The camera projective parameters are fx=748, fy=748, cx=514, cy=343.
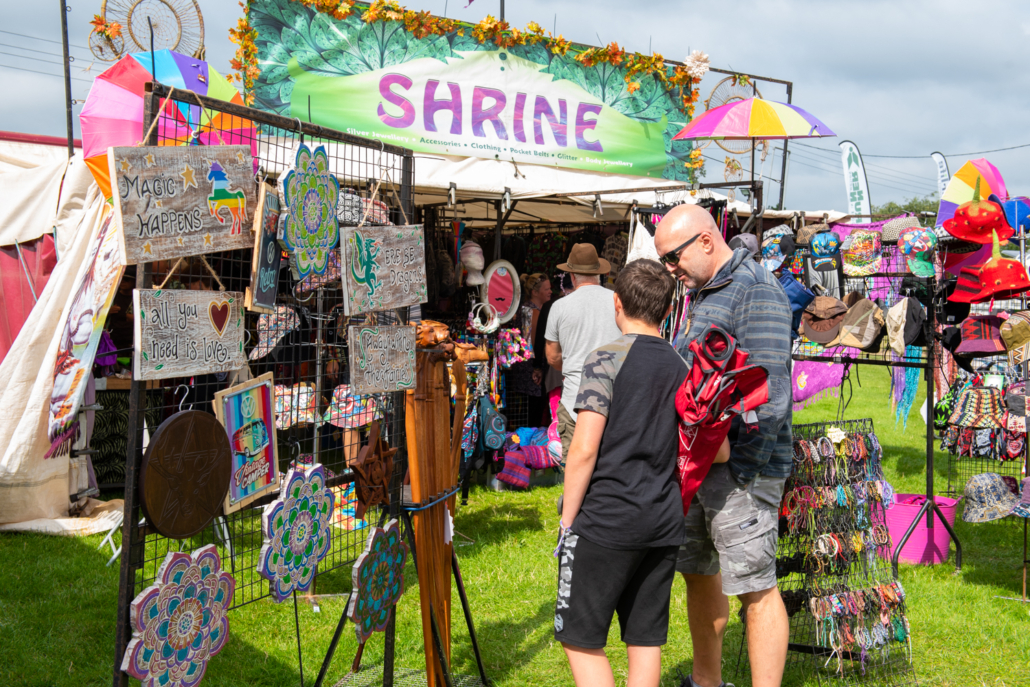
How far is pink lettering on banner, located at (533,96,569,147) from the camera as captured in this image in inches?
259

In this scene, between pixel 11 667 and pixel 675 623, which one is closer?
pixel 11 667

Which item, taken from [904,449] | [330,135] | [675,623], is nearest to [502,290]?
[675,623]

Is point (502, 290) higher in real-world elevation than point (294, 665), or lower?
higher

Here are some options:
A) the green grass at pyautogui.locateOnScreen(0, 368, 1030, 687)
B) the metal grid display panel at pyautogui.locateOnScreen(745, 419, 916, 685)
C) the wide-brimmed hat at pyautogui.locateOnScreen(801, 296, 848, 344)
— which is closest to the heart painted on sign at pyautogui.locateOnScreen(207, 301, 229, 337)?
the green grass at pyautogui.locateOnScreen(0, 368, 1030, 687)

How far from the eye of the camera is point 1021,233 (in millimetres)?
4121

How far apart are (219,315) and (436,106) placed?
4718 mm

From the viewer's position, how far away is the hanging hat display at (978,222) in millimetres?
3980

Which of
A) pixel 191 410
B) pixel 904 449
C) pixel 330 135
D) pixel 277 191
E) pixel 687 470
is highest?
pixel 330 135

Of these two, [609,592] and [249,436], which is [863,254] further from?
[249,436]

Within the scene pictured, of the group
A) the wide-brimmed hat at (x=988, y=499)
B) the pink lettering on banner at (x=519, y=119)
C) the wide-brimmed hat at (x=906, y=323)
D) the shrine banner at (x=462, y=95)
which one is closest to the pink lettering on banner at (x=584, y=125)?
the shrine banner at (x=462, y=95)

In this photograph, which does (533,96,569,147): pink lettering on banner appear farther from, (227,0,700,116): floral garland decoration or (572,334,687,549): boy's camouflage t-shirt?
(572,334,687,549): boy's camouflage t-shirt

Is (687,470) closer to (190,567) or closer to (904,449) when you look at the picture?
(190,567)

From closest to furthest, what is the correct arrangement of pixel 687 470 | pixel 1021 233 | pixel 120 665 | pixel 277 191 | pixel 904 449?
pixel 120 665, pixel 277 191, pixel 687 470, pixel 1021 233, pixel 904 449

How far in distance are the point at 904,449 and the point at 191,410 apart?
26.0 ft
